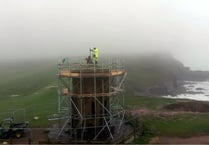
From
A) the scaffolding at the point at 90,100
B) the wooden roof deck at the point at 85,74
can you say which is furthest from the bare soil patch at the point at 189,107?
the wooden roof deck at the point at 85,74

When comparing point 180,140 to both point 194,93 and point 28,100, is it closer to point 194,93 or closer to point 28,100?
point 28,100

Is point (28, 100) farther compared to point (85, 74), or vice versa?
point (28, 100)

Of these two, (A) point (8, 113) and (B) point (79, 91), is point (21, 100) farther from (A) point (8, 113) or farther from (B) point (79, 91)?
(B) point (79, 91)

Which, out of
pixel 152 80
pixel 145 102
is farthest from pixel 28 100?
pixel 152 80

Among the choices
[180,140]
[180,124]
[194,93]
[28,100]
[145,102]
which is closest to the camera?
[180,140]

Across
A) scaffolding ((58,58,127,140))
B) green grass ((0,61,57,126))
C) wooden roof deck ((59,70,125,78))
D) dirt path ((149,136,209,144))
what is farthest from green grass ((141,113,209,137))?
green grass ((0,61,57,126))

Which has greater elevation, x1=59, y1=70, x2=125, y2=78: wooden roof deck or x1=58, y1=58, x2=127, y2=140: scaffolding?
x1=59, y1=70, x2=125, y2=78: wooden roof deck

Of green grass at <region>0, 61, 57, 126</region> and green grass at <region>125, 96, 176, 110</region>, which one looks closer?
green grass at <region>0, 61, 57, 126</region>

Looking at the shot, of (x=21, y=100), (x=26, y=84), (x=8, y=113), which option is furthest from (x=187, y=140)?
(x=26, y=84)

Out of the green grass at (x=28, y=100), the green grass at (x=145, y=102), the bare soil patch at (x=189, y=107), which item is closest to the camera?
the green grass at (x=28, y=100)

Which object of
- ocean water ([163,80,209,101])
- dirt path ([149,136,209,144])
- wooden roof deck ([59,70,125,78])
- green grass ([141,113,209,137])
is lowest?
ocean water ([163,80,209,101])

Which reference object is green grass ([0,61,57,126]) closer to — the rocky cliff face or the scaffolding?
the scaffolding

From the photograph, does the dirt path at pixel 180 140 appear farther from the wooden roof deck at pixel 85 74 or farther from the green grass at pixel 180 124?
the wooden roof deck at pixel 85 74

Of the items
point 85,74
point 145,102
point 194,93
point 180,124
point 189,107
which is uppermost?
point 85,74
